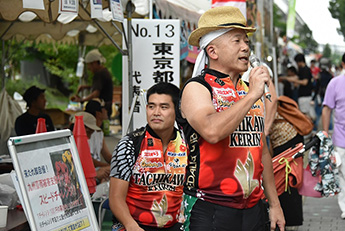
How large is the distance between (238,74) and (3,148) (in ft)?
21.7

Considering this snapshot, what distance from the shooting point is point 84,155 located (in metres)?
5.28

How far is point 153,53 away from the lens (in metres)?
7.50

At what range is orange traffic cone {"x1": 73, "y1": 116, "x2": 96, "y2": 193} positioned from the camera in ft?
17.1

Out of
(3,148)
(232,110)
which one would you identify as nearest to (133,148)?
(232,110)

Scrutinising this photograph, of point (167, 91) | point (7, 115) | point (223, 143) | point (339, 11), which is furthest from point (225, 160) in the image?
point (339, 11)

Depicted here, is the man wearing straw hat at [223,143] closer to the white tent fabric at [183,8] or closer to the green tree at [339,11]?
the white tent fabric at [183,8]

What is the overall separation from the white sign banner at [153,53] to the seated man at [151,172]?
8.81 ft

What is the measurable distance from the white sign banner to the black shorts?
4.11m

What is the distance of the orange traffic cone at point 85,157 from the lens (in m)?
5.21

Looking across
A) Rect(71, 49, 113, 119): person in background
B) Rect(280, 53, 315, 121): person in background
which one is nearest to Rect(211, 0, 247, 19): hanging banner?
Rect(71, 49, 113, 119): person in background

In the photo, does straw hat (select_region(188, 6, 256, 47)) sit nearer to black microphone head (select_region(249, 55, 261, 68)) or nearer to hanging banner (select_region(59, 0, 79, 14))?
black microphone head (select_region(249, 55, 261, 68))

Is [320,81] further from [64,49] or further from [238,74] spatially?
[238,74]

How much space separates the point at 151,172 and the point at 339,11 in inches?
2109

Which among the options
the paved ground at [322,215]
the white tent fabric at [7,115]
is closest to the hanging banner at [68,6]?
the paved ground at [322,215]
